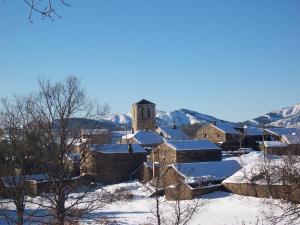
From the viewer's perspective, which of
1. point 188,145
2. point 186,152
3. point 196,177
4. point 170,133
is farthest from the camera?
point 170,133

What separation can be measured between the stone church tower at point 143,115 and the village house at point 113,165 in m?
38.1

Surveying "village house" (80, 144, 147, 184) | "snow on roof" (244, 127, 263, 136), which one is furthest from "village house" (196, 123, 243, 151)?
"village house" (80, 144, 147, 184)

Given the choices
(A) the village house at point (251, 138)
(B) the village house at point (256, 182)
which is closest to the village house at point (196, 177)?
(B) the village house at point (256, 182)

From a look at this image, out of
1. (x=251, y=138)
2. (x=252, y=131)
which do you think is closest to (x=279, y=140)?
(x=251, y=138)

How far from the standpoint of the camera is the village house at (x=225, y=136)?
70125 mm

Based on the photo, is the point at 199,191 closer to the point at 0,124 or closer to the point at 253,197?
the point at 253,197

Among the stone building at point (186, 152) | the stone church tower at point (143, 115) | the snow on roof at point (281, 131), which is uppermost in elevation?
the stone church tower at point (143, 115)

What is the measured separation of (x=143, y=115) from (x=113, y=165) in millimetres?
41773

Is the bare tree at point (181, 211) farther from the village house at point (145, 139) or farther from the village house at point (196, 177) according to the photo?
the village house at point (145, 139)

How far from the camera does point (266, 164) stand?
138 feet

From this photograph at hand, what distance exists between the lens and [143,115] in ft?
314

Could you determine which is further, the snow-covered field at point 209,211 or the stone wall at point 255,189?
the stone wall at point 255,189

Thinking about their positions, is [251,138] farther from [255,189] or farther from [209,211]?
[209,211]

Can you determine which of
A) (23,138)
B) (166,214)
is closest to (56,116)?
(23,138)
